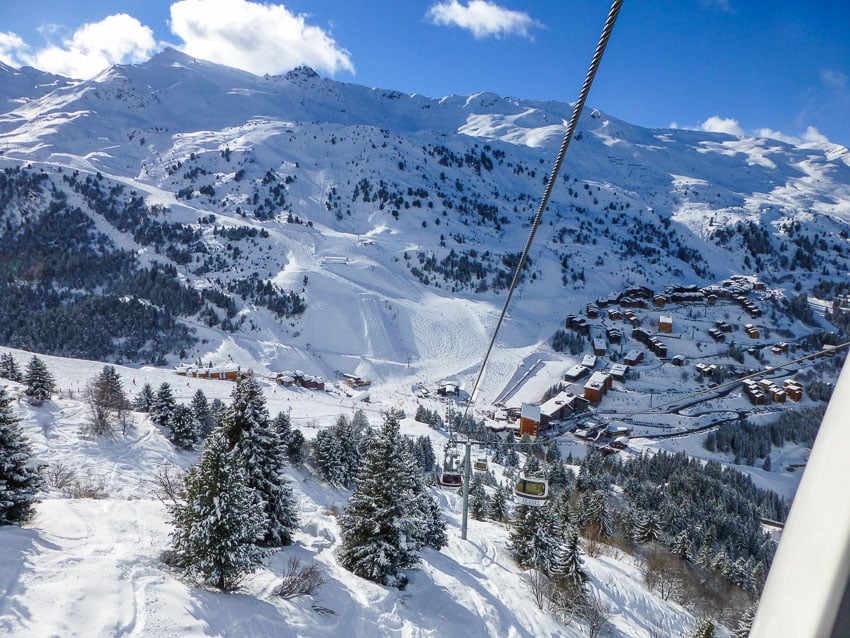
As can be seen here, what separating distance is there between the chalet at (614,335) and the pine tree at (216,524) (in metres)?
79.3

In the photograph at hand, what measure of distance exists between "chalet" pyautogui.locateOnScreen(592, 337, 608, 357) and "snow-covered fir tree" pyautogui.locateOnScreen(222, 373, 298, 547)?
68563 millimetres

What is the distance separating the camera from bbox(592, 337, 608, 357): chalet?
74.6 metres

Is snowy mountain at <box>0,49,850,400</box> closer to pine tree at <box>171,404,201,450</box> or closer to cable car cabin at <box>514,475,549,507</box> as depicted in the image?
pine tree at <box>171,404,201,450</box>

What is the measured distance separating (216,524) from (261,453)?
17.3ft

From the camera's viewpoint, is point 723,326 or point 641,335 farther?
point 723,326

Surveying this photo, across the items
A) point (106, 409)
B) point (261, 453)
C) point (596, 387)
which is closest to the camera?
point (261, 453)

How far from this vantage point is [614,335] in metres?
79.3

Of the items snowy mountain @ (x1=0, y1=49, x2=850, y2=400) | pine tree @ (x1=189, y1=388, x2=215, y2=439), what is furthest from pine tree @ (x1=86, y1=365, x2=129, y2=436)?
snowy mountain @ (x1=0, y1=49, x2=850, y2=400)

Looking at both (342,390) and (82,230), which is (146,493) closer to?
(342,390)

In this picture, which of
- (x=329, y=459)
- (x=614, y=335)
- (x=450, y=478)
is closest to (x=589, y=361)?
(x=614, y=335)

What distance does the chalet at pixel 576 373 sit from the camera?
216 feet

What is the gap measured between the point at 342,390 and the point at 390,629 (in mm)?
50290

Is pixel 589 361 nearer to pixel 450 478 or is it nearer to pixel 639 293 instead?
pixel 639 293

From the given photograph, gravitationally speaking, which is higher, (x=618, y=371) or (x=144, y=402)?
(x=618, y=371)
